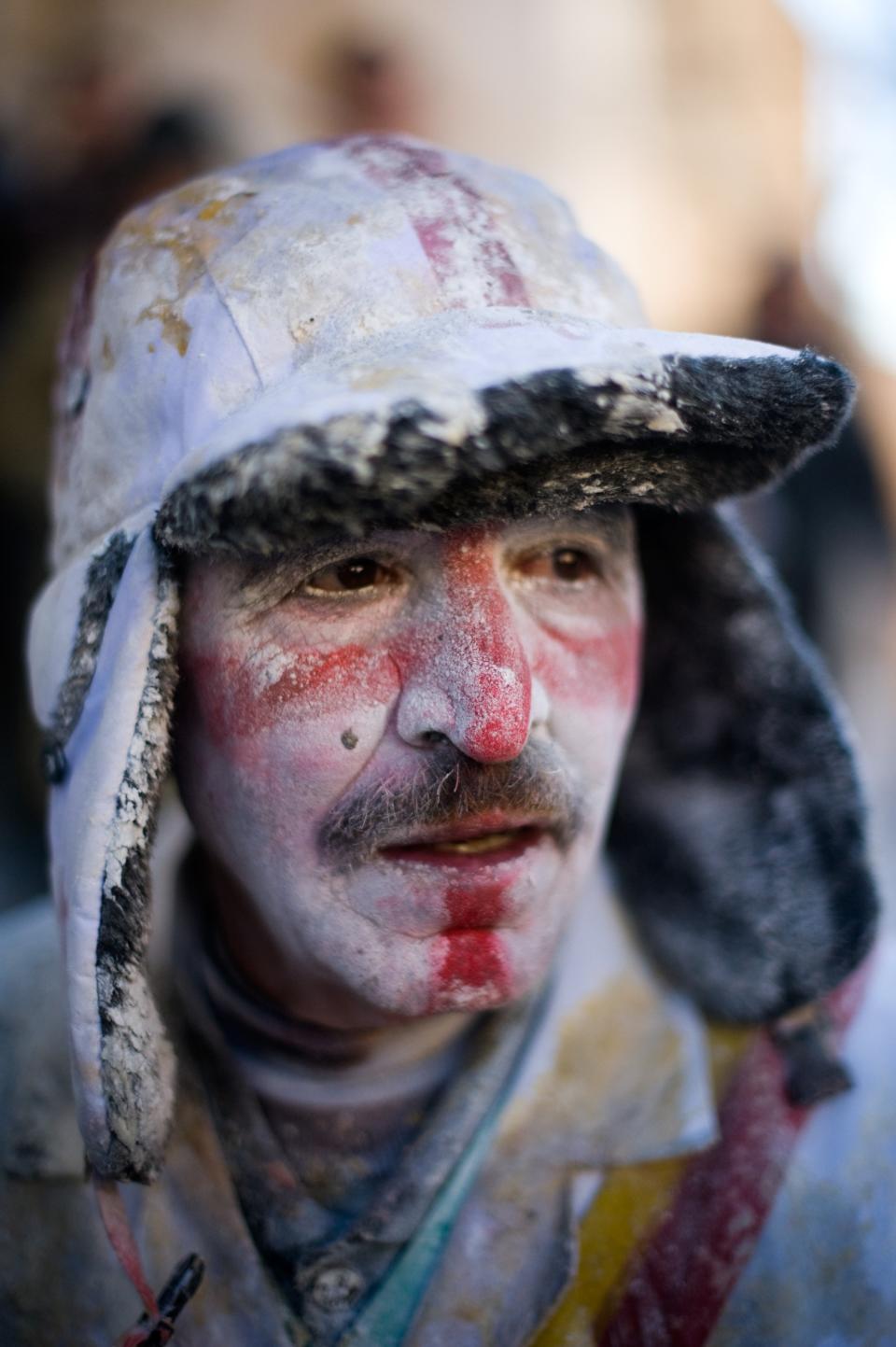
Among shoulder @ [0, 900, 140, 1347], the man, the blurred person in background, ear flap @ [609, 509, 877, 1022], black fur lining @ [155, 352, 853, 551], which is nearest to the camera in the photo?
black fur lining @ [155, 352, 853, 551]

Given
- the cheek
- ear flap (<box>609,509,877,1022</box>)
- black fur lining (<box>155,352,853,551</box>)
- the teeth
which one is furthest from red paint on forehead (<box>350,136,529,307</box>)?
the teeth

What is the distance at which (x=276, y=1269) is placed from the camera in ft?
5.00

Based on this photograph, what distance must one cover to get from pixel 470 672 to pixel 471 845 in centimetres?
→ 24

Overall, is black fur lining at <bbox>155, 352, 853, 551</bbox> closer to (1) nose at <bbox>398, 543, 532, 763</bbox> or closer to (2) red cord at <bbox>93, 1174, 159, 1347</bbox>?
(1) nose at <bbox>398, 543, 532, 763</bbox>

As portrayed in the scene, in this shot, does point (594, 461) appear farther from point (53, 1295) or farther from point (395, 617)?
point (53, 1295)

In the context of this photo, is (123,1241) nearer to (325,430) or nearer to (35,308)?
(325,430)

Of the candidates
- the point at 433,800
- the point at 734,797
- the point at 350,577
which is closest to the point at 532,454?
the point at 350,577

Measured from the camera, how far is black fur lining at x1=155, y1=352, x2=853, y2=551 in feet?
3.71

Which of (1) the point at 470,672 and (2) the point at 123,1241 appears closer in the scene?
(1) the point at 470,672

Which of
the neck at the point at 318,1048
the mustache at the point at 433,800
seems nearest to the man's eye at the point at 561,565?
the mustache at the point at 433,800

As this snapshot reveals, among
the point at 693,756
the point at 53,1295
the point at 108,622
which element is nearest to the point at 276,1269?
the point at 53,1295

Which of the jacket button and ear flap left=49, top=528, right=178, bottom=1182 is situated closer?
ear flap left=49, top=528, right=178, bottom=1182

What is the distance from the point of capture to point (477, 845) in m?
1.42

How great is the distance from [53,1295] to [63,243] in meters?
3.31
